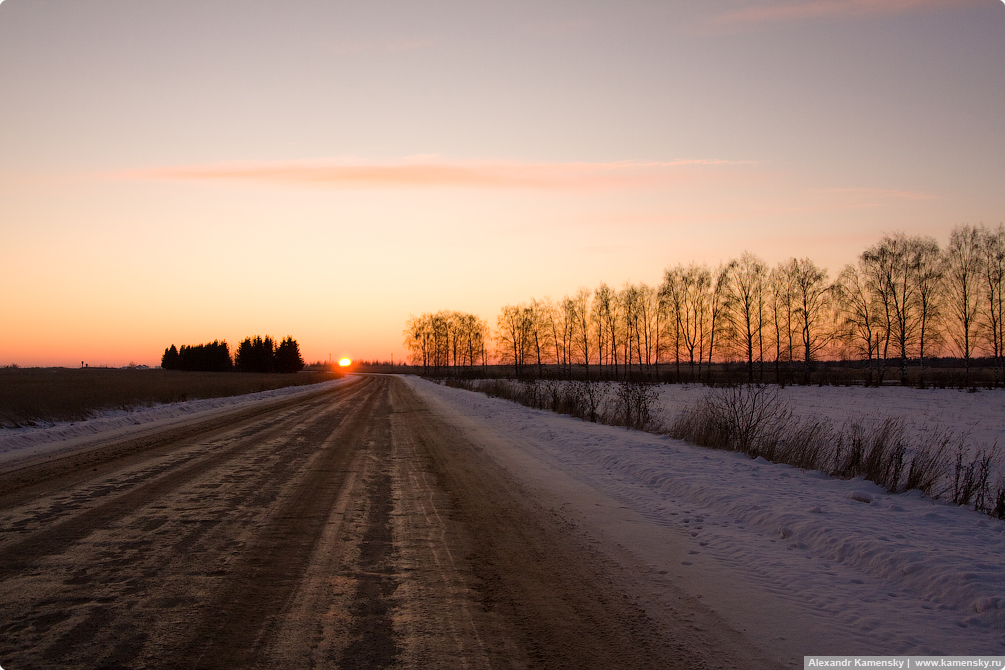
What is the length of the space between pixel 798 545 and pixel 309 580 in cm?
495

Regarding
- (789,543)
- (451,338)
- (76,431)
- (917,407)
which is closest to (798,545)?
(789,543)

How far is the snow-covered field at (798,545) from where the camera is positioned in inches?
157

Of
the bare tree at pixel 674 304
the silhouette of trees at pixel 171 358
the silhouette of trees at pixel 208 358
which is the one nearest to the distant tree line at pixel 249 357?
the silhouette of trees at pixel 208 358

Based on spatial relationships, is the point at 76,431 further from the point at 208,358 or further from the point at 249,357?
the point at 208,358

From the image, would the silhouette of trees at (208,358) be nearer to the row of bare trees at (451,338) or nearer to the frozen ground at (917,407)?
the row of bare trees at (451,338)

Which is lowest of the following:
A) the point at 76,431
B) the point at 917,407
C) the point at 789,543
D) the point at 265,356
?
the point at 917,407

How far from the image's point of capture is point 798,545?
5875 millimetres

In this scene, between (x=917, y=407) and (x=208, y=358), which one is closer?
(x=917, y=407)

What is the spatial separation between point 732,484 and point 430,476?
4.81m

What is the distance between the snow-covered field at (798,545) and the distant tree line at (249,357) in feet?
374

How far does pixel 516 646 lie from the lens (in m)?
3.46

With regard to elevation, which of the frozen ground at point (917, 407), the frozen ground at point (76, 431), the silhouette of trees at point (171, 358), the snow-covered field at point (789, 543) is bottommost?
the frozen ground at point (917, 407)

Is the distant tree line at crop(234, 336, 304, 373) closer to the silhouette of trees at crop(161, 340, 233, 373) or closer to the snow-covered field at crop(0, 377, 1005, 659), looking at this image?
the silhouette of trees at crop(161, 340, 233, 373)

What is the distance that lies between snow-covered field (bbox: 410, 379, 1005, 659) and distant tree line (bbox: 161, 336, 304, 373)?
114034 millimetres
